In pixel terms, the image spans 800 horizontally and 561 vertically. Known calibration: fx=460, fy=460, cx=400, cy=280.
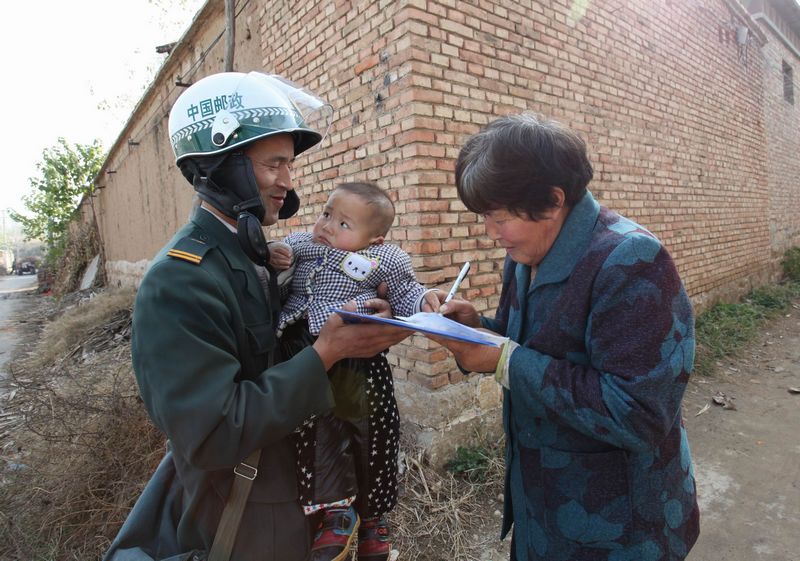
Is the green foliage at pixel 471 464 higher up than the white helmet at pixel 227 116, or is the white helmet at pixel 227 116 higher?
the white helmet at pixel 227 116

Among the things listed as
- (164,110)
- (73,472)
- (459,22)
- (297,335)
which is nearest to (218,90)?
(297,335)

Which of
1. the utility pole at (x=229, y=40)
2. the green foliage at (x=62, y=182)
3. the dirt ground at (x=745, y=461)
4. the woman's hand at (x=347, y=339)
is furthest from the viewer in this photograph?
the green foliage at (x=62, y=182)

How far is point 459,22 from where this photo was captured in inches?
135

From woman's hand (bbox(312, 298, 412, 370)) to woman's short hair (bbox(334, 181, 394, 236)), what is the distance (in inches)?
22.7

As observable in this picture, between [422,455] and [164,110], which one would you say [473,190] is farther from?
[164,110]

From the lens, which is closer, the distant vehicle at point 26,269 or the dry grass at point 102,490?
the dry grass at point 102,490

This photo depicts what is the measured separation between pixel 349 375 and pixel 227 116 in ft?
2.95

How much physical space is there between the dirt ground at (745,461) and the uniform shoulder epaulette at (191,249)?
7.52 feet

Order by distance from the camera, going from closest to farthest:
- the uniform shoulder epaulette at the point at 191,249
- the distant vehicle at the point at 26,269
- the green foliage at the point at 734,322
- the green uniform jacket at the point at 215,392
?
the green uniform jacket at the point at 215,392 → the uniform shoulder epaulette at the point at 191,249 → the green foliage at the point at 734,322 → the distant vehicle at the point at 26,269

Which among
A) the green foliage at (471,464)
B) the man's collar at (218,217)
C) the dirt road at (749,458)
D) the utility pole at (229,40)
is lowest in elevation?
the dirt road at (749,458)

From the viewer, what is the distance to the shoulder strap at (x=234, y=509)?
126 centimetres

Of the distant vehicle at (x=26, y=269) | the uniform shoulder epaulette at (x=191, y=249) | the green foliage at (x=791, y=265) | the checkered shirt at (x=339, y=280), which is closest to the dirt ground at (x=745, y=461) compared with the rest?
the checkered shirt at (x=339, y=280)

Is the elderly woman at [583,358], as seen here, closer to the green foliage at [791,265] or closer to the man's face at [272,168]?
the man's face at [272,168]

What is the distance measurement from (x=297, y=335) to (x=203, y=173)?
61cm
